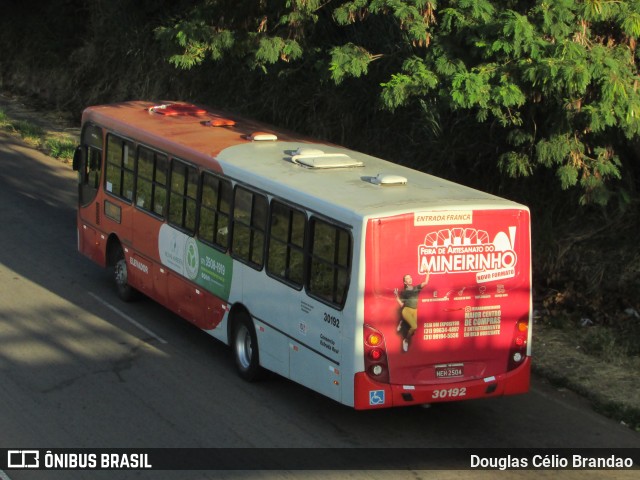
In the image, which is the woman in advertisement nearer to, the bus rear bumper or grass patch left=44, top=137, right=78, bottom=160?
the bus rear bumper

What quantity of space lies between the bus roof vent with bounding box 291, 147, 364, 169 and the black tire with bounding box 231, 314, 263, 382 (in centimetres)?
188

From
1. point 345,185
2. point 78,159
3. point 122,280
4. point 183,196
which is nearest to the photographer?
point 345,185

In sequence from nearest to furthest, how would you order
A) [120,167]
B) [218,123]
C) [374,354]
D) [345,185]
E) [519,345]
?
[374,354], [519,345], [345,185], [218,123], [120,167]

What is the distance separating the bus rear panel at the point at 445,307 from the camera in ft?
34.2

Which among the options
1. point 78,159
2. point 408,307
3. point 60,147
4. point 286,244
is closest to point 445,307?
point 408,307

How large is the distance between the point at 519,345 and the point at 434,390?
3.54 feet

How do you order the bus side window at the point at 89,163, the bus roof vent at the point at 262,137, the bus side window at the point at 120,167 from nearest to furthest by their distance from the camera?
the bus roof vent at the point at 262,137 < the bus side window at the point at 120,167 < the bus side window at the point at 89,163

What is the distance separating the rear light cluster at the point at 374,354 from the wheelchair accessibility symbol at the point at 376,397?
116mm

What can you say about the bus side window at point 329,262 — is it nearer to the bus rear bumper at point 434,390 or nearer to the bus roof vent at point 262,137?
the bus rear bumper at point 434,390

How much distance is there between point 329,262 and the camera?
1084 cm

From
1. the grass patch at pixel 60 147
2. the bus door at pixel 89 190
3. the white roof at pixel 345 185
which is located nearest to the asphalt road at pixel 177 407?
the bus door at pixel 89 190

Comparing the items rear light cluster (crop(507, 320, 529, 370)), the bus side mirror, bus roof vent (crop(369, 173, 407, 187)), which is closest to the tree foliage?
bus roof vent (crop(369, 173, 407, 187))

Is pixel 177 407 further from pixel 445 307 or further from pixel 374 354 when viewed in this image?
pixel 445 307

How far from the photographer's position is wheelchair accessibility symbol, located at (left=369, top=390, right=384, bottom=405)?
1053cm
